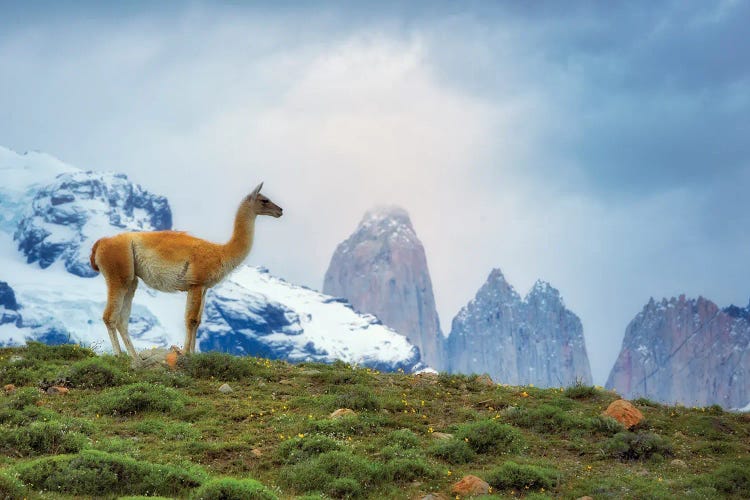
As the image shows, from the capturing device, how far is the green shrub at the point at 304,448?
16578 millimetres

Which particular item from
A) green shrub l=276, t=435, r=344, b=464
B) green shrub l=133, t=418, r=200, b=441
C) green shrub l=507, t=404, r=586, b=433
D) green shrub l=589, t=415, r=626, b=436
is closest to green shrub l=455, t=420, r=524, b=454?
green shrub l=507, t=404, r=586, b=433

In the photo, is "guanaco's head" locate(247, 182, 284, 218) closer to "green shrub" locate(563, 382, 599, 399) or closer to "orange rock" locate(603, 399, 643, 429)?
"green shrub" locate(563, 382, 599, 399)

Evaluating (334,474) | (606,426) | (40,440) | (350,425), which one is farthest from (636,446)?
(40,440)

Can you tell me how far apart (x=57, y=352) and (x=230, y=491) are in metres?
10.8

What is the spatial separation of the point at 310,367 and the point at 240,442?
6.46m

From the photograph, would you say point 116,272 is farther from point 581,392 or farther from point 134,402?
point 581,392

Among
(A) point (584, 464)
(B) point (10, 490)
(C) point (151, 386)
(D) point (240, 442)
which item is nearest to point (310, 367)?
(C) point (151, 386)

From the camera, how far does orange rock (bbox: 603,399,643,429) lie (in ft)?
65.0

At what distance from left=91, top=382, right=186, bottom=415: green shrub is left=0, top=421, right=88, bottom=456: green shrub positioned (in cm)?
196

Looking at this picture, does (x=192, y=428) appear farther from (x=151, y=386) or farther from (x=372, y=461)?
(x=372, y=461)

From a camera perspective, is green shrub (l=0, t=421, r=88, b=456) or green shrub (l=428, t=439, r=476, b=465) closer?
green shrub (l=0, t=421, r=88, b=456)

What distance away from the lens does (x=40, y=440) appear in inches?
663

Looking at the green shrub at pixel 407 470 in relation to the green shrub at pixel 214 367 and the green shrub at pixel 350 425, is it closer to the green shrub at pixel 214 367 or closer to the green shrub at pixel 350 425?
the green shrub at pixel 350 425

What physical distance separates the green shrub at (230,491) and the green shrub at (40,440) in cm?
333
